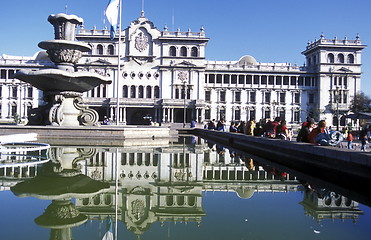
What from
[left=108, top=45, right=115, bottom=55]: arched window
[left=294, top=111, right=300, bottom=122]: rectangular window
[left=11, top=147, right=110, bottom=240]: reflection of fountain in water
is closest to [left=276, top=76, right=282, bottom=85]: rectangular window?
[left=294, top=111, right=300, bottom=122]: rectangular window

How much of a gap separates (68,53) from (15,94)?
1826 inches

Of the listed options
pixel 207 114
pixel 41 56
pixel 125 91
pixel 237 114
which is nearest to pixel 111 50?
pixel 125 91

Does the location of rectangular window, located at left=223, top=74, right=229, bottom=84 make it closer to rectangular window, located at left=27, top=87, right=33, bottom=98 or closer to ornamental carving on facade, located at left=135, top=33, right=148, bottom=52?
ornamental carving on facade, located at left=135, top=33, right=148, bottom=52

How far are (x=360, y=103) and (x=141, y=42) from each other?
126 ft

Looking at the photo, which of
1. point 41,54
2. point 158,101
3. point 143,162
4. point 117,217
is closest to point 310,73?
point 158,101

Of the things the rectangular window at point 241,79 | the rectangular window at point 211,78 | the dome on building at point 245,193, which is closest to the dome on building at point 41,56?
the rectangular window at point 211,78

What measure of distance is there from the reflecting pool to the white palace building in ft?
158

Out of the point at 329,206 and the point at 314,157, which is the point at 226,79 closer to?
the point at 314,157

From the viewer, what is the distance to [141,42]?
59156 millimetres

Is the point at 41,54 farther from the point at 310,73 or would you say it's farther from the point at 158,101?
the point at 310,73

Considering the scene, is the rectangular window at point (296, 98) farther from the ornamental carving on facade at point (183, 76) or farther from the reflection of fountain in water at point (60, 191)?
the reflection of fountain in water at point (60, 191)

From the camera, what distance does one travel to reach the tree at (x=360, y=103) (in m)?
61.2

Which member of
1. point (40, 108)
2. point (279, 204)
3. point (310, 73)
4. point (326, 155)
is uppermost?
point (310, 73)

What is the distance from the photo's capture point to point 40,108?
70.6ft
